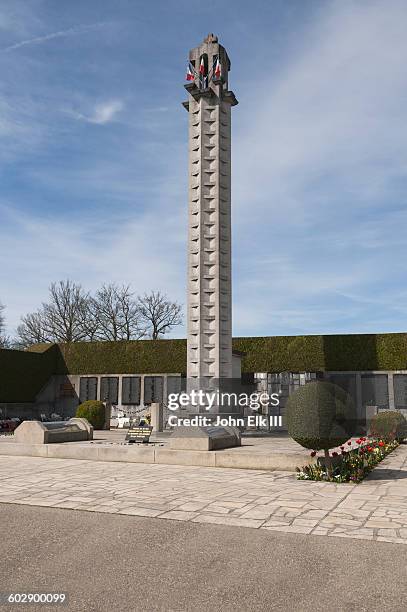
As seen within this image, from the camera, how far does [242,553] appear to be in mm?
6816

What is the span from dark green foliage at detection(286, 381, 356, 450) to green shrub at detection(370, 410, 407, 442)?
10.6m

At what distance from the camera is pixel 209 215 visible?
2598cm

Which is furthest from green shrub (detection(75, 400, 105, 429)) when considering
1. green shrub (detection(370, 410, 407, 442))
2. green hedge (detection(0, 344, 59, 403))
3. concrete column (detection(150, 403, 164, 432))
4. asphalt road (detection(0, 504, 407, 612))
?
asphalt road (detection(0, 504, 407, 612))

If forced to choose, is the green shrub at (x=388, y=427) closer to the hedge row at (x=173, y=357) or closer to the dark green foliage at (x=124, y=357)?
the hedge row at (x=173, y=357)

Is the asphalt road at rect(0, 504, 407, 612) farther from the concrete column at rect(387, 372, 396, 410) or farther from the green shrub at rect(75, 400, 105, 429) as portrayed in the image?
the concrete column at rect(387, 372, 396, 410)

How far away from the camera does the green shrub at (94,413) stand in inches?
1190

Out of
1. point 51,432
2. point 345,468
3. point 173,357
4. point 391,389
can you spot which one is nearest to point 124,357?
point 173,357

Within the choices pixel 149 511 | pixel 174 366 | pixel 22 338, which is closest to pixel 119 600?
pixel 149 511

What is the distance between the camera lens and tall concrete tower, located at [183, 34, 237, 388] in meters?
25.2

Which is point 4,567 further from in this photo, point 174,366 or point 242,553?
point 174,366

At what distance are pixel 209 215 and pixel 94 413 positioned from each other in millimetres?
12912

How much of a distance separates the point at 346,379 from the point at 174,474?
19211 millimetres

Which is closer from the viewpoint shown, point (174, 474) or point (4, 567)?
point (4, 567)

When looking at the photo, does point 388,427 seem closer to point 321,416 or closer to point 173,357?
point 321,416
